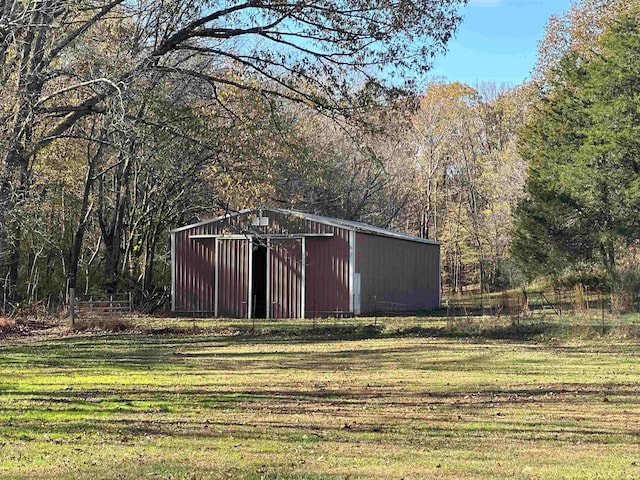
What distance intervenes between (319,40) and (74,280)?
676 inches

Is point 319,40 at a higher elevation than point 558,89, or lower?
lower

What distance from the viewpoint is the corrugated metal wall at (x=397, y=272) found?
1022 inches

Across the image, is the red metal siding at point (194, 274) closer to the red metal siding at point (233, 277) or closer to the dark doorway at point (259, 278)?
the red metal siding at point (233, 277)

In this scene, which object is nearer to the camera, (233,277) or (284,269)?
(284,269)

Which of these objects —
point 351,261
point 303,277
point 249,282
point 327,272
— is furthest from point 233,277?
point 351,261

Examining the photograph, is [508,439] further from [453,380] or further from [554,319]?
[554,319]

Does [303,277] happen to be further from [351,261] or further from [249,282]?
[249,282]

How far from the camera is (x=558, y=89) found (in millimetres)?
33719

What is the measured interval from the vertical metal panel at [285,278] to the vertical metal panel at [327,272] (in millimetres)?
290

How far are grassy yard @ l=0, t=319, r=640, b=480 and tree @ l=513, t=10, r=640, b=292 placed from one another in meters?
12.6

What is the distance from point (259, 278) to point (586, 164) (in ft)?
41.0

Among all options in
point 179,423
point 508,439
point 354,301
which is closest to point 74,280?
point 354,301

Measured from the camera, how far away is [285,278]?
1016 inches

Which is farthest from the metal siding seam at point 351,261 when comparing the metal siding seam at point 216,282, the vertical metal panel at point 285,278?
the metal siding seam at point 216,282
